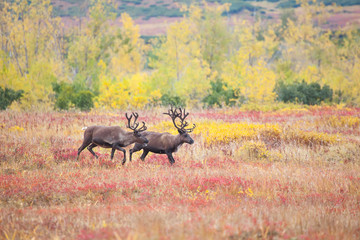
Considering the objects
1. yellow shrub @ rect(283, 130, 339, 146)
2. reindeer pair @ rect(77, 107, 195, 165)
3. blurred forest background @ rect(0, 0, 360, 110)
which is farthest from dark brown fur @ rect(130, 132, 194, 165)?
blurred forest background @ rect(0, 0, 360, 110)

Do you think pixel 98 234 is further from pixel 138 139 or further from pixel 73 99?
pixel 73 99

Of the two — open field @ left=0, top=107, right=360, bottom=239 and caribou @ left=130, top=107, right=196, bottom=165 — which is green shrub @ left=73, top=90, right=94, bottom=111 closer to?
open field @ left=0, top=107, right=360, bottom=239

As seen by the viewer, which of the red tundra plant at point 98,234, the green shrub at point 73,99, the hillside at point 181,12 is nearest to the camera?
the red tundra plant at point 98,234

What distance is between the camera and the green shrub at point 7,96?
76.5 ft

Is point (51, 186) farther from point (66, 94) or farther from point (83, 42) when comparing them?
point (83, 42)

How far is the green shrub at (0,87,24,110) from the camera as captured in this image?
76.5 feet

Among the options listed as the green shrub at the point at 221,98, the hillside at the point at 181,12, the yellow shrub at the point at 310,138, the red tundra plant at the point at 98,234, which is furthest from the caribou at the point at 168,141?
the hillside at the point at 181,12

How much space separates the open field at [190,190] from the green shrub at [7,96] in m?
10.6

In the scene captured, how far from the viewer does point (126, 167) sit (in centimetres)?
930

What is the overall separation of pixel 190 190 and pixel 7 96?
2031 cm

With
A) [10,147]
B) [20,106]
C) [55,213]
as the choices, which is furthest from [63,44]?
[55,213]

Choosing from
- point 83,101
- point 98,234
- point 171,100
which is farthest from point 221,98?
point 98,234

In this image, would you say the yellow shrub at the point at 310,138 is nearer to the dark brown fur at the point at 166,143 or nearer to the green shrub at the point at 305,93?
the dark brown fur at the point at 166,143

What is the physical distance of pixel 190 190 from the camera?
753 centimetres
